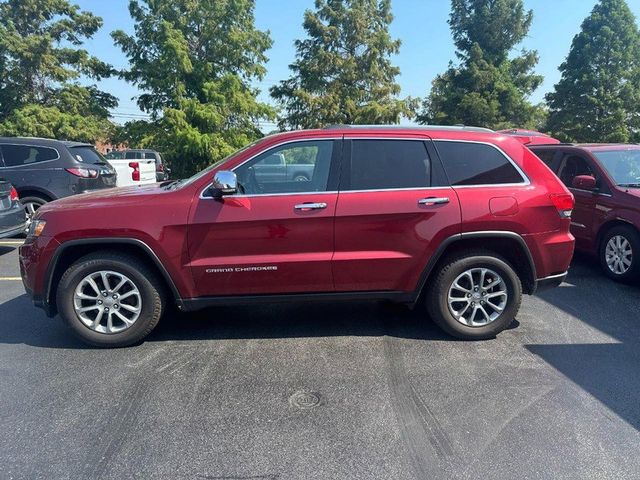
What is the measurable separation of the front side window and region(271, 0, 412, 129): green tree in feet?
82.0

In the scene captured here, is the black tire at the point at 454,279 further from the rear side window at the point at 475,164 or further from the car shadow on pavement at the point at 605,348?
the rear side window at the point at 475,164

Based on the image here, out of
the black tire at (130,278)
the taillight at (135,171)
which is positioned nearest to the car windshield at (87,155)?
the taillight at (135,171)

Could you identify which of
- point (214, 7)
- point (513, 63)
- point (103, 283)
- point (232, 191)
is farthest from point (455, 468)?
point (513, 63)

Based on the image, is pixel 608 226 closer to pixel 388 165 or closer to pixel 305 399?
pixel 388 165

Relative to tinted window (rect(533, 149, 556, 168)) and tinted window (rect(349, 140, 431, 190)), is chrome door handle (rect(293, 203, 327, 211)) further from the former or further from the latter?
tinted window (rect(533, 149, 556, 168))

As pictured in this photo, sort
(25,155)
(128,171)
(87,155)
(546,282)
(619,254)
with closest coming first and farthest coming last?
(546,282) → (619,254) → (25,155) → (87,155) → (128,171)

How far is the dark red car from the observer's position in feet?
19.0

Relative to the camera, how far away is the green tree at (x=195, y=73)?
71.5 ft

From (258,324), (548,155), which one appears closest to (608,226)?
(548,155)

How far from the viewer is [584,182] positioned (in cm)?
628

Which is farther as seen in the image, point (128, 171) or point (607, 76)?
point (607, 76)

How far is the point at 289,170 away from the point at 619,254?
4.46m

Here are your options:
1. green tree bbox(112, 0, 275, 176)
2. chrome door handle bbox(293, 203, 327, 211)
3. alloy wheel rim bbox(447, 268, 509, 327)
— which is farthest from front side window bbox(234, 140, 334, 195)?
green tree bbox(112, 0, 275, 176)

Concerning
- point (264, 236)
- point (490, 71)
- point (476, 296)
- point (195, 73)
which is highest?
point (490, 71)
